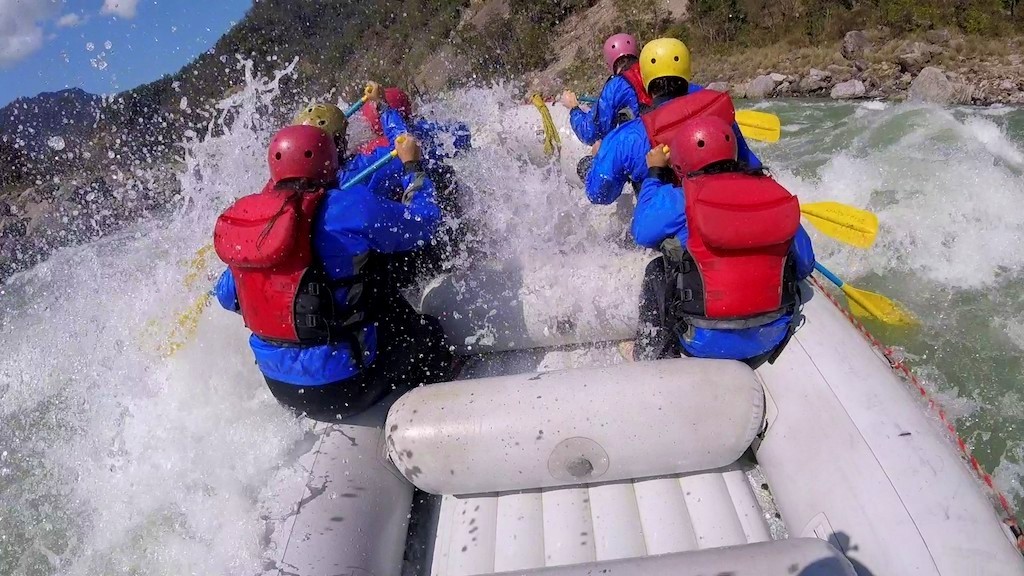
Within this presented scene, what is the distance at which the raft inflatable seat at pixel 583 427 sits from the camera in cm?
235

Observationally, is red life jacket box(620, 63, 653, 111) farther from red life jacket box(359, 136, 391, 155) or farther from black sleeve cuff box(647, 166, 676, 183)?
red life jacket box(359, 136, 391, 155)

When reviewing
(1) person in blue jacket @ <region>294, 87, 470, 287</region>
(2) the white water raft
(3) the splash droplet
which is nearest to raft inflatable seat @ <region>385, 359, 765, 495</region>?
(2) the white water raft

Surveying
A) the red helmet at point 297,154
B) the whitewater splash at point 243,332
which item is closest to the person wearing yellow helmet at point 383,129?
the whitewater splash at point 243,332

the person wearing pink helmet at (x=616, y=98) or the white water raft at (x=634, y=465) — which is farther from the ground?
the person wearing pink helmet at (x=616, y=98)

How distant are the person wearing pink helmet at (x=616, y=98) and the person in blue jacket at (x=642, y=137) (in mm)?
453

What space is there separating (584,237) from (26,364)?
4183mm

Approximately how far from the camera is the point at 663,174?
300cm

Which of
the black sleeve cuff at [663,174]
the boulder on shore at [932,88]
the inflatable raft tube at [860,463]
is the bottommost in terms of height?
the boulder on shore at [932,88]

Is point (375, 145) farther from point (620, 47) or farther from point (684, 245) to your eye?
point (684, 245)

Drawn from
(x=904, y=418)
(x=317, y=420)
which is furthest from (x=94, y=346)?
(x=904, y=418)

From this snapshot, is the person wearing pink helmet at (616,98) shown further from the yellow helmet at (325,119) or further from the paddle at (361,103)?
→ the yellow helmet at (325,119)

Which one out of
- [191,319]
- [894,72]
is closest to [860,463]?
[191,319]

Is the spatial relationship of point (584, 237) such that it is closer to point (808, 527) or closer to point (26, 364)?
point (808, 527)

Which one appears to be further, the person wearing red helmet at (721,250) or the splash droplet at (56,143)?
the splash droplet at (56,143)
